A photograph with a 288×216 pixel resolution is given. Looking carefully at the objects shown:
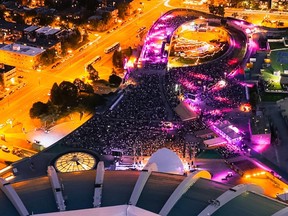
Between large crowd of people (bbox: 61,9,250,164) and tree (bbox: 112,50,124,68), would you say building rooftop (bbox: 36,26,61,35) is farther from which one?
large crowd of people (bbox: 61,9,250,164)

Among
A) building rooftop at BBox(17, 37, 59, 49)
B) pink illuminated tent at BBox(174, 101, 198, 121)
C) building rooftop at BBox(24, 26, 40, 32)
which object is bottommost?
building rooftop at BBox(24, 26, 40, 32)

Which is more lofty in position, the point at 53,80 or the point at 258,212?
the point at 258,212

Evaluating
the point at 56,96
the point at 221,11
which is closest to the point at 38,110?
the point at 56,96

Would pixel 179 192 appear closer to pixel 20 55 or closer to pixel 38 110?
pixel 38 110

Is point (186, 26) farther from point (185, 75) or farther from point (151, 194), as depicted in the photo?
point (151, 194)

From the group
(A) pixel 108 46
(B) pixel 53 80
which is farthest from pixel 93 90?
(A) pixel 108 46

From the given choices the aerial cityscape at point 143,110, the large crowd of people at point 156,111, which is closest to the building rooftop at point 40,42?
the aerial cityscape at point 143,110

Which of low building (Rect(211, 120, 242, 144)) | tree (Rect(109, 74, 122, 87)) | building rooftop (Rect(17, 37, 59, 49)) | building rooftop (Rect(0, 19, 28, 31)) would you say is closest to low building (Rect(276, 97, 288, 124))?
low building (Rect(211, 120, 242, 144))
